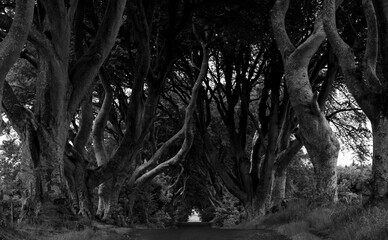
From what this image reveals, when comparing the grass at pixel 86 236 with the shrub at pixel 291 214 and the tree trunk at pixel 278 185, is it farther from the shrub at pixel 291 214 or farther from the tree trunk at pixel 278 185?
the tree trunk at pixel 278 185

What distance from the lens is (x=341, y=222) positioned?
7.11m

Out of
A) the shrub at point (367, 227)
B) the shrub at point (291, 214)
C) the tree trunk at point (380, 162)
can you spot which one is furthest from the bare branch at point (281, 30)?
the shrub at point (367, 227)

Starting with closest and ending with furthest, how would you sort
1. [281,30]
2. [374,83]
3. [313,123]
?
1. [374,83]
2. [313,123]
3. [281,30]

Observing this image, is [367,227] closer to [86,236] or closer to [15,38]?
[86,236]

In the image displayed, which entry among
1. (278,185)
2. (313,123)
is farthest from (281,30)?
(278,185)

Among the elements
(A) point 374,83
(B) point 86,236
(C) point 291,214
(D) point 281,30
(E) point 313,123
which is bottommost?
(B) point 86,236

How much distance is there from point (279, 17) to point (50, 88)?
5822 mm

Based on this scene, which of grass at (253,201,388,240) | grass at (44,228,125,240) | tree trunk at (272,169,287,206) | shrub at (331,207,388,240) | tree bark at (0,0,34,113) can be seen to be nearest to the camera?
shrub at (331,207,388,240)

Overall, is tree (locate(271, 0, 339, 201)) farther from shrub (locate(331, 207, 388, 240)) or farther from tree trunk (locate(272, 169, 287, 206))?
tree trunk (locate(272, 169, 287, 206))

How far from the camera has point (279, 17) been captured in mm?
10391

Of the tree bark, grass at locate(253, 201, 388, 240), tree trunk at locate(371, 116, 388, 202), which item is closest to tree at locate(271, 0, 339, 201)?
grass at locate(253, 201, 388, 240)

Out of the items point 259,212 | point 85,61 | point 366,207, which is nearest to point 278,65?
point 259,212

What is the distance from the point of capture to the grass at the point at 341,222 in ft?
18.5

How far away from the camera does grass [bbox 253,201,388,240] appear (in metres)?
5.64
